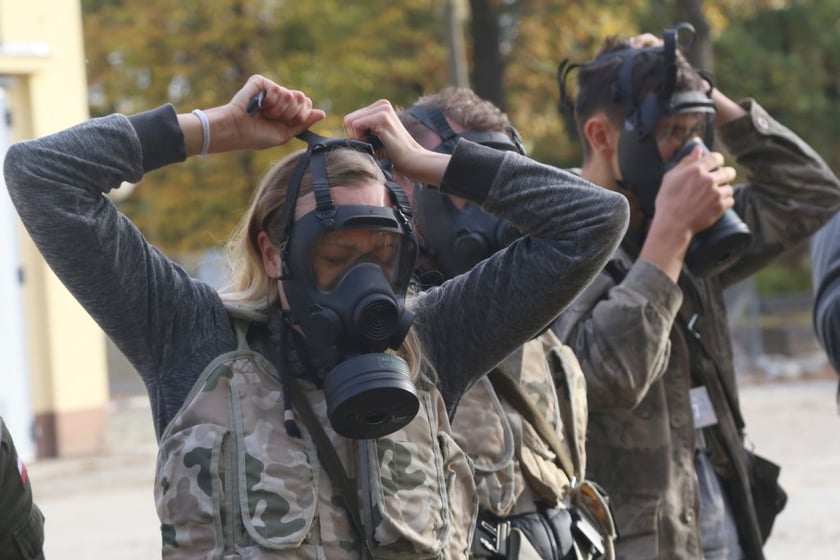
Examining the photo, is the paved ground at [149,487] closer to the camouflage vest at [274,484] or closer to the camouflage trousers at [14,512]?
the camouflage trousers at [14,512]

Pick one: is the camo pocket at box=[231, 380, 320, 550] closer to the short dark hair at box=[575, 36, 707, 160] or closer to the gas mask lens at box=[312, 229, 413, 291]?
the gas mask lens at box=[312, 229, 413, 291]

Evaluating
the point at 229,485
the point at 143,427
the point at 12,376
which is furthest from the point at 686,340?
the point at 143,427

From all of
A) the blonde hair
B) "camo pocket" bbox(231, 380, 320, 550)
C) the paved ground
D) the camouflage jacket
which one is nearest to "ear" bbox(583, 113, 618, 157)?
the camouflage jacket

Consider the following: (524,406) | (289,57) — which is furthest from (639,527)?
(289,57)

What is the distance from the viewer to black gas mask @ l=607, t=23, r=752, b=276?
12.2 ft

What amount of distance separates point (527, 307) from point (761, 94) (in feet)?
82.3

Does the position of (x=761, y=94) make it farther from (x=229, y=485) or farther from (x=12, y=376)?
(x=229, y=485)

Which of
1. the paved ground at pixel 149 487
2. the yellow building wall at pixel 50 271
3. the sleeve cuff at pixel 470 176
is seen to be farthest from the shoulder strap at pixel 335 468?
the yellow building wall at pixel 50 271

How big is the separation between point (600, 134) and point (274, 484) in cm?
197

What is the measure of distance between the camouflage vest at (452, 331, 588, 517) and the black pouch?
1007 mm

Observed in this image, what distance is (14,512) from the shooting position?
8.52 ft

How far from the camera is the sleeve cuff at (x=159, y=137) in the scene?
2.56 meters

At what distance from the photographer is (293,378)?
254 cm

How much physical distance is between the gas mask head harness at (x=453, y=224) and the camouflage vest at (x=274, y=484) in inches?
27.6
